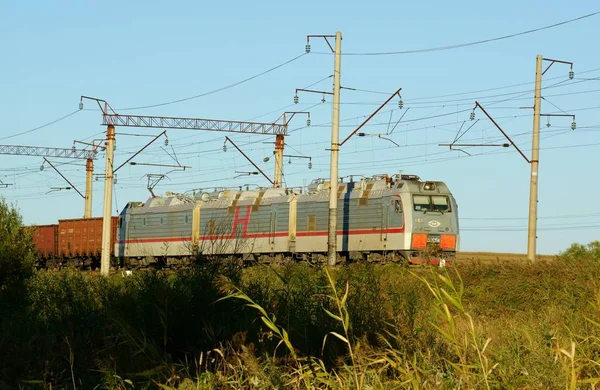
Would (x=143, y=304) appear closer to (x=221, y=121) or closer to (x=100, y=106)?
(x=100, y=106)

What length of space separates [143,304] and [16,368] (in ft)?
6.09

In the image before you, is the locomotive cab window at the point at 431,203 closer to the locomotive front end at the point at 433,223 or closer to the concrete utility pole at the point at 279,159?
the locomotive front end at the point at 433,223

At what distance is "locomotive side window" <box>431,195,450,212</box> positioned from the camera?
38.3m

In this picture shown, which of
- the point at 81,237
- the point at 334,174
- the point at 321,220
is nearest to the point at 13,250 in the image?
the point at 334,174


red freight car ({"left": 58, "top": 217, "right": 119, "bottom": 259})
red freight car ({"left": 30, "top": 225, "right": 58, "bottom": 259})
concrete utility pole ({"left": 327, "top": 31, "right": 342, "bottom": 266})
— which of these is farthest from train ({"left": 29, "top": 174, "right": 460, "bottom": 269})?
red freight car ({"left": 30, "top": 225, "right": 58, "bottom": 259})

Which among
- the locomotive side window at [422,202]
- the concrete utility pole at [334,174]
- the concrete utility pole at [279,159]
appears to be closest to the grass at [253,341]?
the concrete utility pole at [334,174]

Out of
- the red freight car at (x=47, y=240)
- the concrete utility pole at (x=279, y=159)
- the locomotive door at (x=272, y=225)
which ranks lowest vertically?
the red freight car at (x=47, y=240)

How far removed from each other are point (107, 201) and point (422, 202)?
14.9 meters

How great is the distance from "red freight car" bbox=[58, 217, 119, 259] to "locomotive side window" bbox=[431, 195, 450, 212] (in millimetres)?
22269

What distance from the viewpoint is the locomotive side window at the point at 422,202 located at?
3756 cm

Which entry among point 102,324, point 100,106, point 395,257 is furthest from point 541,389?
point 100,106

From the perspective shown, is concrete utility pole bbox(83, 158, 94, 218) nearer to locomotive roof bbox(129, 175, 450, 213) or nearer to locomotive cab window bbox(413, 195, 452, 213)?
locomotive roof bbox(129, 175, 450, 213)

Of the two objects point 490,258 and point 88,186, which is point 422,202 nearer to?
point 490,258

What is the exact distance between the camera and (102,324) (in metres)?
13.5
